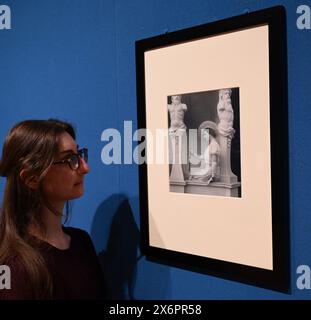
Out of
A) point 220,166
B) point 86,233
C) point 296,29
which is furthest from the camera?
point 86,233

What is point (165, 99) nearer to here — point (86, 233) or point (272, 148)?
point (272, 148)

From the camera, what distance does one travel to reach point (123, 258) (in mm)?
1190

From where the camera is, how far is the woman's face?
1001 millimetres

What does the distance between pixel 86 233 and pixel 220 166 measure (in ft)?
1.48

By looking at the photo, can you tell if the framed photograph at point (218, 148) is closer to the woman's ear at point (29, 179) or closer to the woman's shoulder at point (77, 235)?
the woman's shoulder at point (77, 235)

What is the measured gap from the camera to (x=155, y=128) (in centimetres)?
108

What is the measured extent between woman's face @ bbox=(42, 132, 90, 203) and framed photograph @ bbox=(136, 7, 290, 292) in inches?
6.8

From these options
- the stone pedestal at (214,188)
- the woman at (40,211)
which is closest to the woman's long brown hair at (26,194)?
the woman at (40,211)

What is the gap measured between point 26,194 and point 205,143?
1.47 ft

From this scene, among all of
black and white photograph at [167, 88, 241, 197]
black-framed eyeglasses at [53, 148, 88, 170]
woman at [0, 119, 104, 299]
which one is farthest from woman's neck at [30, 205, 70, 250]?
black and white photograph at [167, 88, 241, 197]

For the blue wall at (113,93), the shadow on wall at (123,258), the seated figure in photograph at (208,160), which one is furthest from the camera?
the shadow on wall at (123,258)

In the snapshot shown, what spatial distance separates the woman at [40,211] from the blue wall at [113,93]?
0.15 metres

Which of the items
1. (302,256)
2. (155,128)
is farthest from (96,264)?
(302,256)

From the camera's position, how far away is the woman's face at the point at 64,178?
1001 mm
